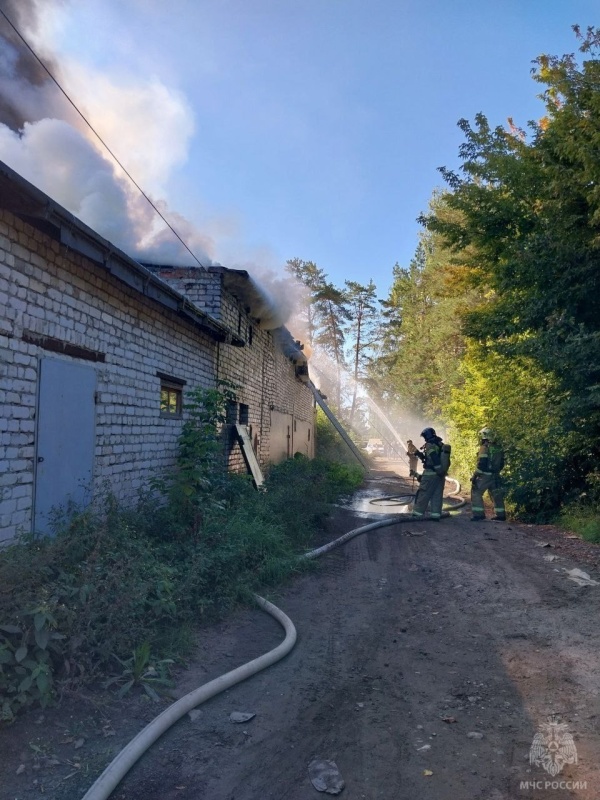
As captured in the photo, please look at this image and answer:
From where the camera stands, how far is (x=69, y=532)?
4.82 m

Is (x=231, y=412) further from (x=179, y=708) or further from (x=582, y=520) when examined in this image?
(x=179, y=708)

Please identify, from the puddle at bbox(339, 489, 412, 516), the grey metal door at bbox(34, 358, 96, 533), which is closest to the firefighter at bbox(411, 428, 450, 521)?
the puddle at bbox(339, 489, 412, 516)

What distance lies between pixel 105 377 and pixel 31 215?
7.13 ft

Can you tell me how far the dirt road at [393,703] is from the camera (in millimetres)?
2889

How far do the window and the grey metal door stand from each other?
2135 mm

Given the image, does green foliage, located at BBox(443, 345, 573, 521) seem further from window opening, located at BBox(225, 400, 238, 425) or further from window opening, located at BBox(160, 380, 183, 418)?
window opening, located at BBox(160, 380, 183, 418)

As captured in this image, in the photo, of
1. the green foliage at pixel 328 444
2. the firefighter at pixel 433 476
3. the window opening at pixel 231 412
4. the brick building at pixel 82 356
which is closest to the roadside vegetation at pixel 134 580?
the brick building at pixel 82 356

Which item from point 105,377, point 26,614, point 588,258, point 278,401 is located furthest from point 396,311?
point 26,614

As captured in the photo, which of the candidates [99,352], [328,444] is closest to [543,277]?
[99,352]

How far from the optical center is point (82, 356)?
606 centimetres

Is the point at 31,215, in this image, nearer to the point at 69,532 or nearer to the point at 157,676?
the point at 69,532

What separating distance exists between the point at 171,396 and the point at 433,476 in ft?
17.4

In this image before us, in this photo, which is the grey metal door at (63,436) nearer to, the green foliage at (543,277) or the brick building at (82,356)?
the brick building at (82,356)

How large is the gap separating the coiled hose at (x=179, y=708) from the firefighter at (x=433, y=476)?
620 cm
